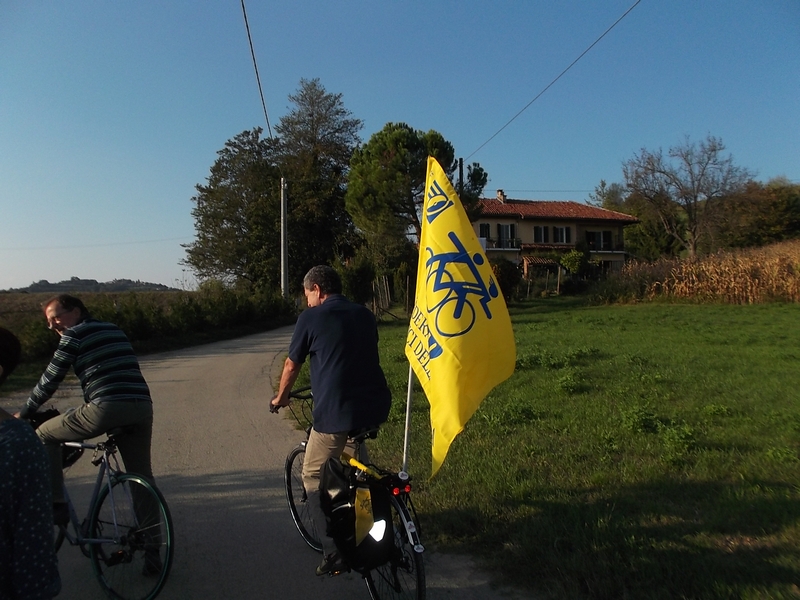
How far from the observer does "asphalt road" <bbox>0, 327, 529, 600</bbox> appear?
3906 mm

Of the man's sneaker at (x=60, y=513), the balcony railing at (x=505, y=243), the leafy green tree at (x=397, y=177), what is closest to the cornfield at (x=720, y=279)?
the leafy green tree at (x=397, y=177)

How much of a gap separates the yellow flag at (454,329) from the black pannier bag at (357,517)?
0.43m

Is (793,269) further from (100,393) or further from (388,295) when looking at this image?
(100,393)

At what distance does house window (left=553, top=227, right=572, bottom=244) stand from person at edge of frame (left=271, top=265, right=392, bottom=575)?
55957 mm

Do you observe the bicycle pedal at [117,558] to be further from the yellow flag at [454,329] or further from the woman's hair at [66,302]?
the yellow flag at [454,329]

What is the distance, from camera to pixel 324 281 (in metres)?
3.99

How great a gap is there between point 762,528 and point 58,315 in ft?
15.6

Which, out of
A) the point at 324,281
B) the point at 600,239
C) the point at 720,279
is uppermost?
the point at 600,239

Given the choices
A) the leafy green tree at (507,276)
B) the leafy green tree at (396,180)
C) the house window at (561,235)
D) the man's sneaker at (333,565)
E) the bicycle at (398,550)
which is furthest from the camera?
the house window at (561,235)

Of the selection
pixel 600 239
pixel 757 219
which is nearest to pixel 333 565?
pixel 757 219

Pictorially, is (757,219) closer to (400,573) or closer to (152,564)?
(400,573)

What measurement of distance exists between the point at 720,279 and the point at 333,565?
29.1 metres

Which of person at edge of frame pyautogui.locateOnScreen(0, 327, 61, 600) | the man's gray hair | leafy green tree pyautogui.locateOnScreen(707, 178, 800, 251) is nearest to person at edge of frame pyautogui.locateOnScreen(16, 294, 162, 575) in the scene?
the man's gray hair

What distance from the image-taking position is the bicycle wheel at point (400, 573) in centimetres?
329
